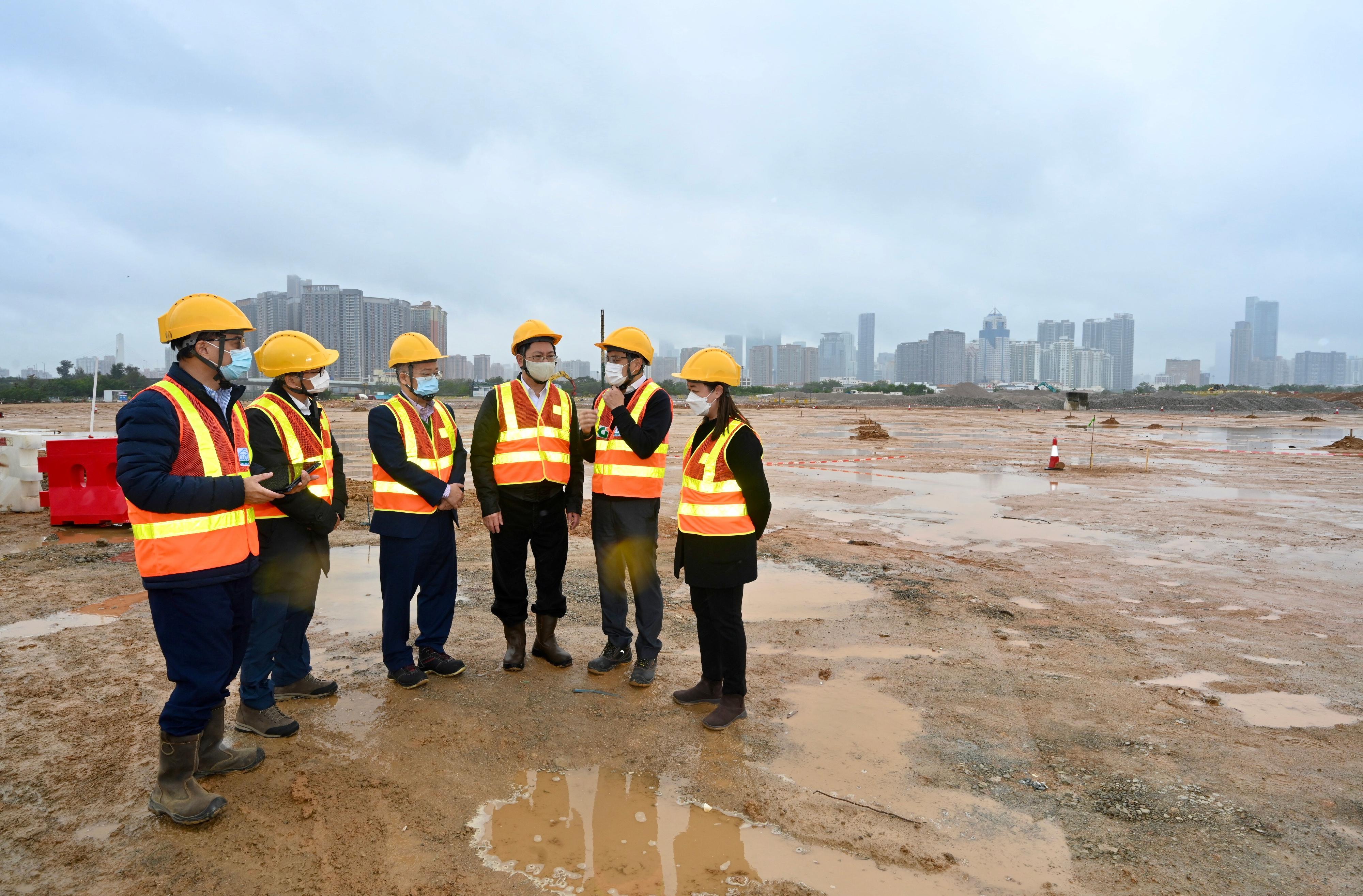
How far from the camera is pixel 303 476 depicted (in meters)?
3.84

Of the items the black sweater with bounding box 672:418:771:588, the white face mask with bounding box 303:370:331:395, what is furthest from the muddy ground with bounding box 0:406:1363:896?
the white face mask with bounding box 303:370:331:395

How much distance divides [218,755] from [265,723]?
456 mm

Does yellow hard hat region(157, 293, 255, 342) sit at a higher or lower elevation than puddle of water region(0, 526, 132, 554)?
higher

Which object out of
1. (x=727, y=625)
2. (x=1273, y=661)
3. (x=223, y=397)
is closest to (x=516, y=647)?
(x=727, y=625)

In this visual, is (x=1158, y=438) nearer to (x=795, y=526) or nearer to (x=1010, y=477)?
(x=1010, y=477)

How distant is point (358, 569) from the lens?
7711 millimetres

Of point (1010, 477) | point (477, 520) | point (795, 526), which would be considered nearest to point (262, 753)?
point (477, 520)

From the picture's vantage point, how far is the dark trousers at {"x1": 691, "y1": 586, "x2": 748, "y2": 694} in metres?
4.26

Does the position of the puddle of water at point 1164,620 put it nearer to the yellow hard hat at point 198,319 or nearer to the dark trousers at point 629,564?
the dark trousers at point 629,564

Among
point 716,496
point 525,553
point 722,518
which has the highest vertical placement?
point 716,496

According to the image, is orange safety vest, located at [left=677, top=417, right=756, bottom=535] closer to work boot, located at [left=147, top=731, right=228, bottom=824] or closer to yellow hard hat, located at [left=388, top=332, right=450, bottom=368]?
yellow hard hat, located at [left=388, top=332, right=450, bottom=368]

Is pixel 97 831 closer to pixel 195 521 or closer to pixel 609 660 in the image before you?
pixel 195 521

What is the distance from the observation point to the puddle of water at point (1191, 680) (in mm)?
4938

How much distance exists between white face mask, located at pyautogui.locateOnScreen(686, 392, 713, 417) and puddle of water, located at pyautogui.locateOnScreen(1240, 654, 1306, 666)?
450 centimetres
